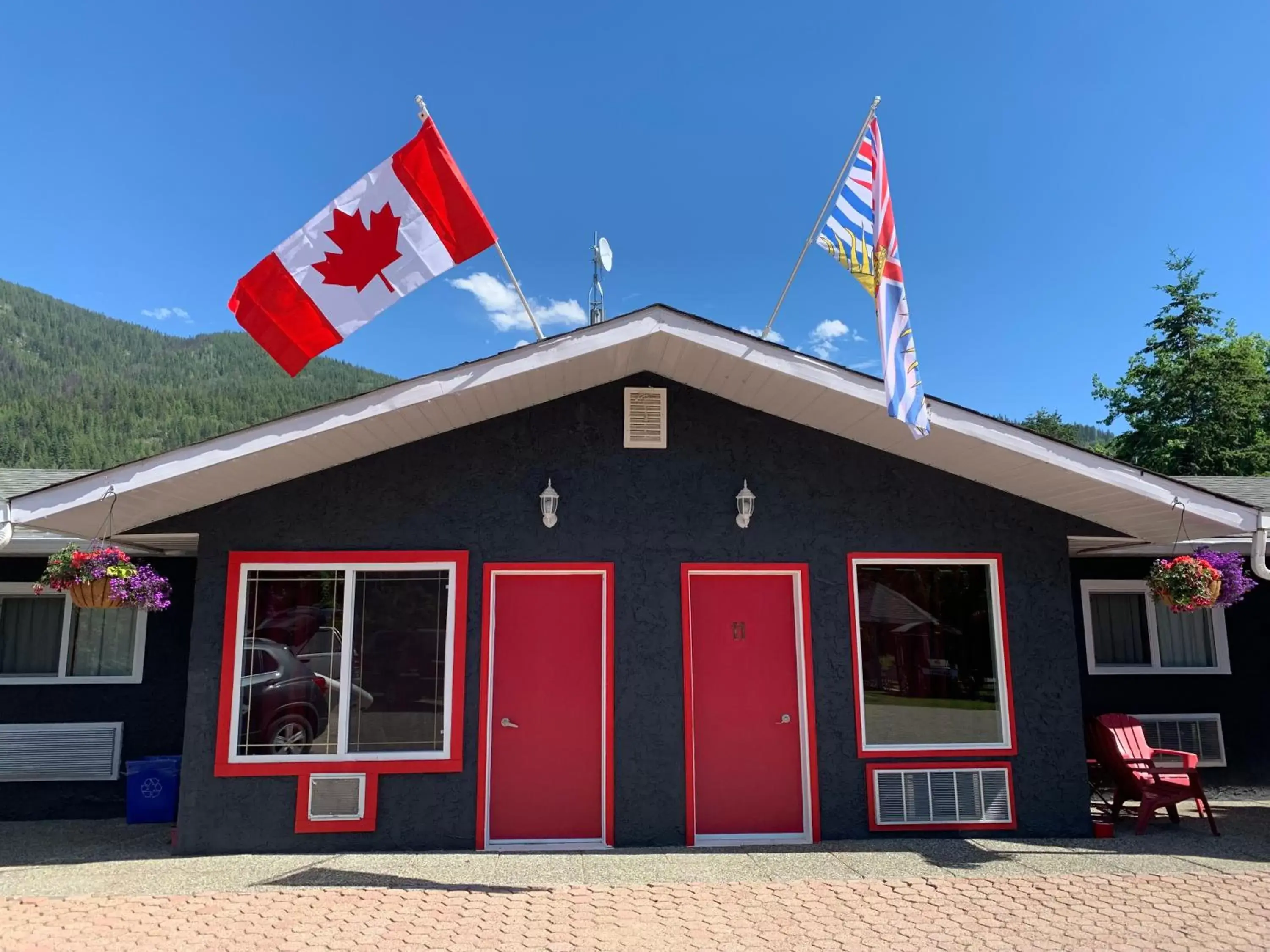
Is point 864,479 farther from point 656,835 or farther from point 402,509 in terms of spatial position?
point 402,509

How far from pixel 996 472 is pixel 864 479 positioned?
1.03 meters

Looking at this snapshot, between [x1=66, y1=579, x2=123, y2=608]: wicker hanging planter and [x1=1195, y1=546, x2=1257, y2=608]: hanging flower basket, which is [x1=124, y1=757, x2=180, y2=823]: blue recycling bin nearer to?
[x1=66, y1=579, x2=123, y2=608]: wicker hanging planter

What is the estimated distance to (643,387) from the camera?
694 cm

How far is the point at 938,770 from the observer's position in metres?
6.74

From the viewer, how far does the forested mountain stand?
62.4 m

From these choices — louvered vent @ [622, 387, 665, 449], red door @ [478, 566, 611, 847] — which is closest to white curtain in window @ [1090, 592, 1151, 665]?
louvered vent @ [622, 387, 665, 449]

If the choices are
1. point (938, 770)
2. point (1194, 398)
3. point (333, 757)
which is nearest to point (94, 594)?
point (333, 757)

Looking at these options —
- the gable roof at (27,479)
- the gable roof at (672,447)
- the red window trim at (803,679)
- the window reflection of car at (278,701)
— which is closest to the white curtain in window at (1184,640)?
the gable roof at (672,447)

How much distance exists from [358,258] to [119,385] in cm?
8575

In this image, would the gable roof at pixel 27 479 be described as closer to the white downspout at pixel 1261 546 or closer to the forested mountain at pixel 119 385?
the white downspout at pixel 1261 546

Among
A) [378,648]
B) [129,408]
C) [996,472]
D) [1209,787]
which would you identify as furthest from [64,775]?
[129,408]

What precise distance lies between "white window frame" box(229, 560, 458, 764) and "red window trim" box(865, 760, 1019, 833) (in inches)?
129

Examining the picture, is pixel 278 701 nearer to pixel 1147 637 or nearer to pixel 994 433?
pixel 994 433

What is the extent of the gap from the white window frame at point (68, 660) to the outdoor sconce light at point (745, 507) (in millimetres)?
5841
